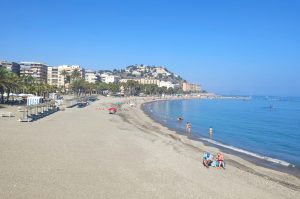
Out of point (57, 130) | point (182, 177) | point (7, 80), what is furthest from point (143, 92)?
point (182, 177)

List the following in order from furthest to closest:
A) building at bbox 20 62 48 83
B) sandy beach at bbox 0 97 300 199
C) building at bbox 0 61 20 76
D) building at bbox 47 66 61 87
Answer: building at bbox 47 66 61 87, building at bbox 20 62 48 83, building at bbox 0 61 20 76, sandy beach at bbox 0 97 300 199

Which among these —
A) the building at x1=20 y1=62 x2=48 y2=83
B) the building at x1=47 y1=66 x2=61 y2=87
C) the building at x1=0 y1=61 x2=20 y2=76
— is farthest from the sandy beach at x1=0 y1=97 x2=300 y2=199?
the building at x1=47 y1=66 x2=61 y2=87

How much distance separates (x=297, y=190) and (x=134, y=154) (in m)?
9.87

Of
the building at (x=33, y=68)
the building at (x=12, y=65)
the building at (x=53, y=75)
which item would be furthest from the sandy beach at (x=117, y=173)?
the building at (x=53, y=75)

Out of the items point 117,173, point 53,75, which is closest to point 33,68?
point 53,75

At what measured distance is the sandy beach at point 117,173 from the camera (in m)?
13.4

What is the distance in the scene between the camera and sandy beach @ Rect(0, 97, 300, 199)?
13.4 m

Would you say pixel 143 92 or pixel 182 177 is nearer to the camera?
pixel 182 177

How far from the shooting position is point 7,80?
5206cm

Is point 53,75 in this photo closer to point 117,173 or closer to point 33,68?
point 33,68

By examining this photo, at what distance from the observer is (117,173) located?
53.2 feet

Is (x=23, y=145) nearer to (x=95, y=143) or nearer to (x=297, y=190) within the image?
(x=95, y=143)

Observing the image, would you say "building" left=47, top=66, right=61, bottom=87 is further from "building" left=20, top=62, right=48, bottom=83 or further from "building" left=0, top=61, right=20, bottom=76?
"building" left=0, top=61, right=20, bottom=76

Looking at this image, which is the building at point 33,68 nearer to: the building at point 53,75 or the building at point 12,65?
the building at point 12,65
